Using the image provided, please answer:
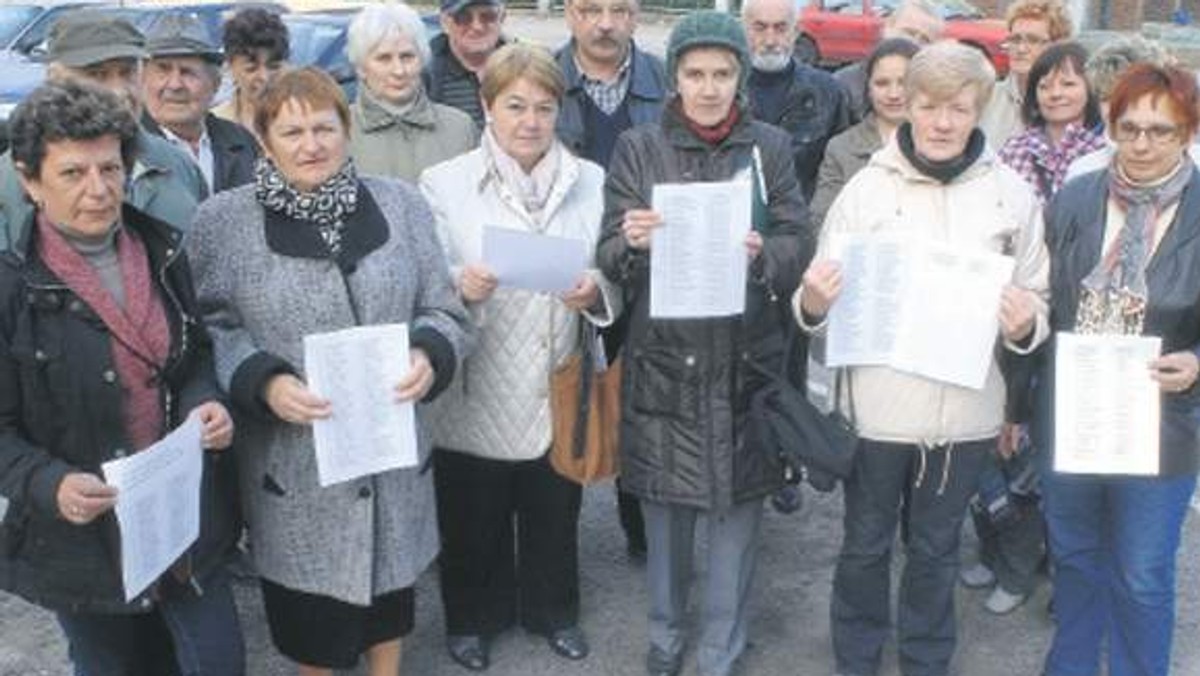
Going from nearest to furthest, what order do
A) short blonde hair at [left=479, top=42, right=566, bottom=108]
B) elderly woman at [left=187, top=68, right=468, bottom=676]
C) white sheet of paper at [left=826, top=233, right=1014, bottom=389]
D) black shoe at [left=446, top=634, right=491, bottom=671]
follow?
elderly woman at [left=187, top=68, right=468, bottom=676]
white sheet of paper at [left=826, top=233, right=1014, bottom=389]
short blonde hair at [left=479, top=42, right=566, bottom=108]
black shoe at [left=446, top=634, right=491, bottom=671]

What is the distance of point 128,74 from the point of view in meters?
4.08

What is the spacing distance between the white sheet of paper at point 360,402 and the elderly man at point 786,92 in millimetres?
2450

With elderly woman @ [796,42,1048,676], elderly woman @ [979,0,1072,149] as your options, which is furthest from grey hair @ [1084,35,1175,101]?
elderly woman @ [796,42,1048,676]

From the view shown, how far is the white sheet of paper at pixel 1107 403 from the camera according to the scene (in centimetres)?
342

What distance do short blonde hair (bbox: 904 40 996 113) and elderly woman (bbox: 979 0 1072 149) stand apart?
148cm

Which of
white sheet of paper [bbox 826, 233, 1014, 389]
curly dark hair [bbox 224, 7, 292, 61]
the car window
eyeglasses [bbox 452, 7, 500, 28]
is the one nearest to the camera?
white sheet of paper [bbox 826, 233, 1014, 389]

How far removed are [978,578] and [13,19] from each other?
535 inches

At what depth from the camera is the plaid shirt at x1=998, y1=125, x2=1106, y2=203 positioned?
14.5 feet

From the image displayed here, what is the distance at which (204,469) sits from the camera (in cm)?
331

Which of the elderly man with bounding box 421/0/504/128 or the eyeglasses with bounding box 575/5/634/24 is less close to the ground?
the eyeglasses with bounding box 575/5/634/24

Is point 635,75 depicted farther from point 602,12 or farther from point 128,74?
point 128,74

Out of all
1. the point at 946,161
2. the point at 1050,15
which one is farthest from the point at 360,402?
the point at 1050,15

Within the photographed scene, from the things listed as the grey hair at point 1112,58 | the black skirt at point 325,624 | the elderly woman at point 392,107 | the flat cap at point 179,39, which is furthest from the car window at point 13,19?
the grey hair at point 1112,58

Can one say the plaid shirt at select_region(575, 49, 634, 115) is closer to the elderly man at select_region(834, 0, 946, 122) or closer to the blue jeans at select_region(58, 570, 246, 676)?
the elderly man at select_region(834, 0, 946, 122)
